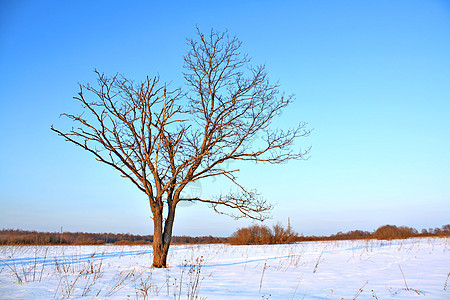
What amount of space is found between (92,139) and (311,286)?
6.12 meters

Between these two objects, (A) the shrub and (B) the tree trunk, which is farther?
(A) the shrub

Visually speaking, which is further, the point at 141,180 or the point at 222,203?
the point at 222,203

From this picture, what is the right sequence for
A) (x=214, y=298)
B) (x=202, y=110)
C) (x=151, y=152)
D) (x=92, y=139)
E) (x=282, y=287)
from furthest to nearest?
1. (x=202, y=110)
2. (x=151, y=152)
3. (x=92, y=139)
4. (x=282, y=287)
5. (x=214, y=298)

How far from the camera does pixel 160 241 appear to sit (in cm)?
747

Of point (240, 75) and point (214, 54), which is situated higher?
point (214, 54)

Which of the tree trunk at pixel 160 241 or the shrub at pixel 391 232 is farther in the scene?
the shrub at pixel 391 232

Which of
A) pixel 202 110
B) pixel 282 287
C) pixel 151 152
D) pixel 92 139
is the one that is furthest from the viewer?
pixel 202 110

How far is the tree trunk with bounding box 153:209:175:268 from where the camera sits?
735 centimetres

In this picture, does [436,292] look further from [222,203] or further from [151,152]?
[151,152]

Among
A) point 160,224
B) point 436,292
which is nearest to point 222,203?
point 160,224

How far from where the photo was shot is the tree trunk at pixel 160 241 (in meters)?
7.35

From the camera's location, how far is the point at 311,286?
4953 mm

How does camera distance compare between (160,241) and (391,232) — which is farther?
(391,232)

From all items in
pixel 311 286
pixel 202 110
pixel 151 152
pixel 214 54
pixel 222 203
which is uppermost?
pixel 214 54
